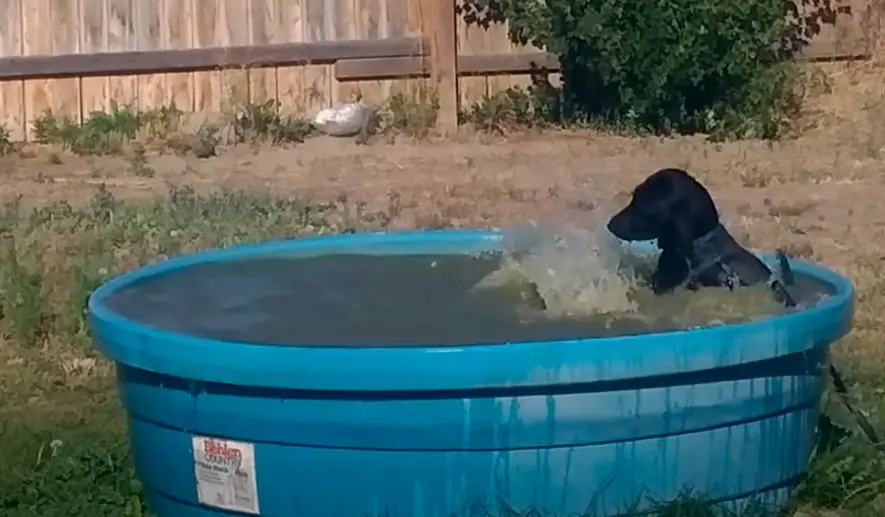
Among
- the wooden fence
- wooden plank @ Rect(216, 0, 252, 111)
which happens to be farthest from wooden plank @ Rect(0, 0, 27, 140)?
wooden plank @ Rect(216, 0, 252, 111)

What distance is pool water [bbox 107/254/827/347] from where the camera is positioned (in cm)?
389

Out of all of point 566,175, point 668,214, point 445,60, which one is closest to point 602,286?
point 668,214

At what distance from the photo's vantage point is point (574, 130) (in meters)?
11.7

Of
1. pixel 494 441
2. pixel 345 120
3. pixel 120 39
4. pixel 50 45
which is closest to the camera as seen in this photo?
pixel 494 441

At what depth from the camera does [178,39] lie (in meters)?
12.1

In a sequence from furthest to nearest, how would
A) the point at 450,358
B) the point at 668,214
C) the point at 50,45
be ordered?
1. the point at 50,45
2. the point at 668,214
3. the point at 450,358

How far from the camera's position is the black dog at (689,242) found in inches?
174

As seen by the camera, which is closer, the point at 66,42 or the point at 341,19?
the point at 66,42

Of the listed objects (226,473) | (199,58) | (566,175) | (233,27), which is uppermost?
(233,27)

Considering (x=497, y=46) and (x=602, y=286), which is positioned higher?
(x=497, y=46)

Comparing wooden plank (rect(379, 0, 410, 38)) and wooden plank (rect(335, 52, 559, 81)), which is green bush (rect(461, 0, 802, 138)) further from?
wooden plank (rect(379, 0, 410, 38))

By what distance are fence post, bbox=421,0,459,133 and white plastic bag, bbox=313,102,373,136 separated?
58cm

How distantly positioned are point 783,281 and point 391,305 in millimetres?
1117

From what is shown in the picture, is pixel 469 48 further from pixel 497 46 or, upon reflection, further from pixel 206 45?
pixel 206 45
